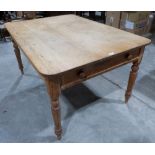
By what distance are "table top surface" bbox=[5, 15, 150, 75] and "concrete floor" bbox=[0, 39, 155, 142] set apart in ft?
2.01

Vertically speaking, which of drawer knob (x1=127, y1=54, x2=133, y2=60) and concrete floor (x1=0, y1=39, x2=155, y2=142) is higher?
drawer knob (x1=127, y1=54, x2=133, y2=60)

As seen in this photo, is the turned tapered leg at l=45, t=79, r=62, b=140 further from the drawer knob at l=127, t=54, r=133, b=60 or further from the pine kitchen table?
the drawer knob at l=127, t=54, r=133, b=60

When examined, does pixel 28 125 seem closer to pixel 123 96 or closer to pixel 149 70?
pixel 123 96

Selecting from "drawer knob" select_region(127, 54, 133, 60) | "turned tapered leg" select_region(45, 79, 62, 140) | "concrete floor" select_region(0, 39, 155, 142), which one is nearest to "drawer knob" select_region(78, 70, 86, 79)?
"turned tapered leg" select_region(45, 79, 62, 140)

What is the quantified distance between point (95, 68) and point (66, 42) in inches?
11.6

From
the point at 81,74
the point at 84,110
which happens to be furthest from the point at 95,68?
the point at 84,110

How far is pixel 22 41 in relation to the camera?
1237mm

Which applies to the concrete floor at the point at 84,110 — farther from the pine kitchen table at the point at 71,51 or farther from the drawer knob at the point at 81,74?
the drawer knob at the point at 81,74

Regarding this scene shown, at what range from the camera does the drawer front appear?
983 mm

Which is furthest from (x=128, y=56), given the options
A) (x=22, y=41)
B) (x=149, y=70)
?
(x=149, y=70)

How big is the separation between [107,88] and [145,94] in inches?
14.5

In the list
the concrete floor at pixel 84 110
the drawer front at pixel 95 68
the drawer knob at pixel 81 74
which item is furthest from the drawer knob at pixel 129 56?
the concrete floor at pixel 84 110

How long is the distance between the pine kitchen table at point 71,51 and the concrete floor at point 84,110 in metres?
0.16

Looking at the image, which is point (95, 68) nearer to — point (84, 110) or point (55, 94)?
point (55, 94)
